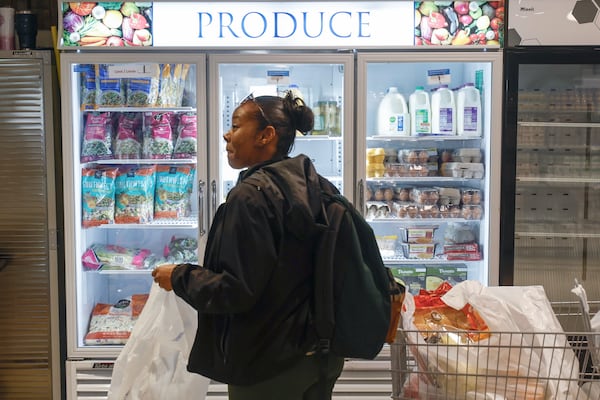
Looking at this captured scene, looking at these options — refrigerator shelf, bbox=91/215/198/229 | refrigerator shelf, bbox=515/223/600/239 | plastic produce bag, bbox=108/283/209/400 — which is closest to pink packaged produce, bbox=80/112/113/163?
refrigerator shelf, bbox=91/215/198/229

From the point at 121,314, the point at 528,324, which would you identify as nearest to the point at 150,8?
the point at 121,314

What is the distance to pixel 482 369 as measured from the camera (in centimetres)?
179

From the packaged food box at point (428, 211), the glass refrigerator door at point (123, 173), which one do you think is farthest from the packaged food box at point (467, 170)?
the glass refrigerator door at point (123, 173)

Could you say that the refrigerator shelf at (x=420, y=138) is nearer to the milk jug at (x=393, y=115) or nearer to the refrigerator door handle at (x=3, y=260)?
the milk jug at (x=393, y=115)

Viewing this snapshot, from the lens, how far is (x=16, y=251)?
3.37 metres

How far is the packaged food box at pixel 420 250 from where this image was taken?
11.9 feet

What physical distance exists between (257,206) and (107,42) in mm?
1934

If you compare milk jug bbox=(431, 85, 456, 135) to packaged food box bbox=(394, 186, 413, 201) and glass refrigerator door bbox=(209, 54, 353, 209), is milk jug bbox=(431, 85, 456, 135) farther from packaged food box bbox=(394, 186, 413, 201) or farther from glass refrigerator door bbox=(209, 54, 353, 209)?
glass refrigerator door bbox=(209, 54, 353, 209)

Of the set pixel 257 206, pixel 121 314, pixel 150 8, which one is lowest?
pixel 121 314

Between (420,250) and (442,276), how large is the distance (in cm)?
23

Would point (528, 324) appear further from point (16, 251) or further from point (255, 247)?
point (16, 251)

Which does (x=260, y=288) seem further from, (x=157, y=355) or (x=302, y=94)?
(x=302, y=94)

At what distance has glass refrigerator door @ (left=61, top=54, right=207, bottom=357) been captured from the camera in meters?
3.31

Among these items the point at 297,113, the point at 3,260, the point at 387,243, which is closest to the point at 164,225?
the point at 3,260
